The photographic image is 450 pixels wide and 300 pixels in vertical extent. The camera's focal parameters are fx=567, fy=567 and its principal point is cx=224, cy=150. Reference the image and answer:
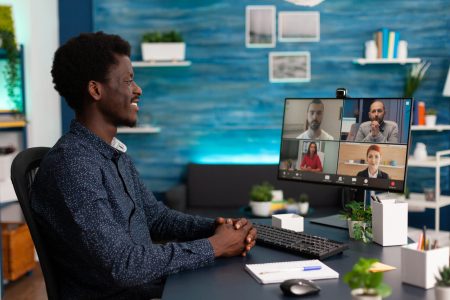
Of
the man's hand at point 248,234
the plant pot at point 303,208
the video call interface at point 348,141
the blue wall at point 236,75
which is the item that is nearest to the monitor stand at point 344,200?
the video call interface at point 348,141

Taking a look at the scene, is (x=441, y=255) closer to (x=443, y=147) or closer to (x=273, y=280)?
(x=273, y=280)

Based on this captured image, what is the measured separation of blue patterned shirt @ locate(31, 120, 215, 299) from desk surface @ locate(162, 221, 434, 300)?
7cm

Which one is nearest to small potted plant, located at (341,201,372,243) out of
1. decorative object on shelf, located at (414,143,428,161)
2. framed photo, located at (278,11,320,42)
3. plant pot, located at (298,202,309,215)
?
plant pot, located at (298,202,309,215)

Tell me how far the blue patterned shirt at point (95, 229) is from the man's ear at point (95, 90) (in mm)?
109

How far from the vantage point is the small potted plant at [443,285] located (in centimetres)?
125

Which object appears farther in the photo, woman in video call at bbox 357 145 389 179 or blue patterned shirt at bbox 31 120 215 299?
woman in video call at bbox 357 145 389 179

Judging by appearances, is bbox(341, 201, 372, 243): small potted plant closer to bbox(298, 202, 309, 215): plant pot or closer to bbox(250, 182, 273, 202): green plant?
bbox(250, 182, 273, 202): green plant

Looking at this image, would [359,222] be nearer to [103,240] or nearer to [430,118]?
[103,240]

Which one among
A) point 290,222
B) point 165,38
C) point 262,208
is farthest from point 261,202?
point 290,222

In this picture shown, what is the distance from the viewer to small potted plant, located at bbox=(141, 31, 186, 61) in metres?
4.88

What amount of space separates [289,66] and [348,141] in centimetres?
302

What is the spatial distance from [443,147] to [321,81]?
1274 millimetres

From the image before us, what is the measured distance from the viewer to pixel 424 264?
4.72 ft

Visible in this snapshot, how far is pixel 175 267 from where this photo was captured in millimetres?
1627
